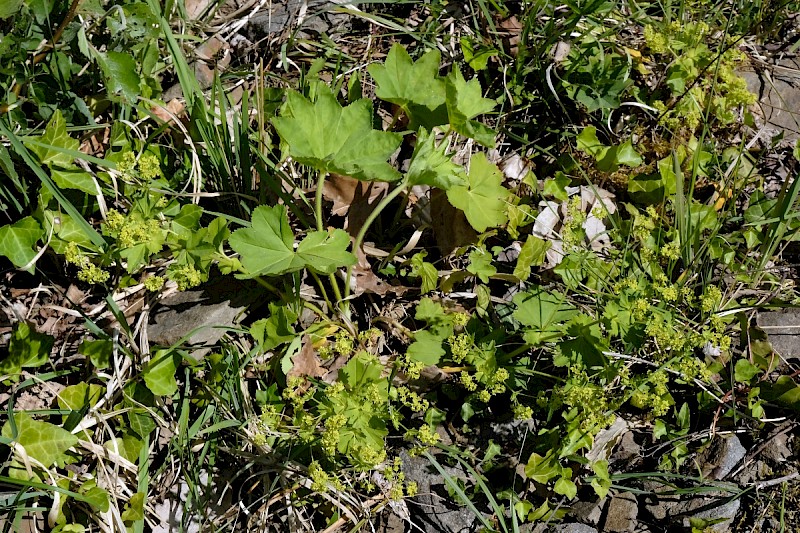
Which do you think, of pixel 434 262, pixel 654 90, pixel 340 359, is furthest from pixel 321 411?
pixel 654 90

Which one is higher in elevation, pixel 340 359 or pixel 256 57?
pixel 256 57

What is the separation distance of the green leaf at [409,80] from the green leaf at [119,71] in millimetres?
962

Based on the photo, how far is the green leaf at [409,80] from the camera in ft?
8.83

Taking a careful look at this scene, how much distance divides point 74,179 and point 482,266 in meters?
1.70

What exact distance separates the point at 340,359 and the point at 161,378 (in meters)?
0.74

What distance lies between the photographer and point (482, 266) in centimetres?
290

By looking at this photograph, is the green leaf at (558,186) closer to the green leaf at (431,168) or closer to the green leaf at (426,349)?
the green leaf at (431,168)

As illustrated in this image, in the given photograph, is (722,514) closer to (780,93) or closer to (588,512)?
(588,512)

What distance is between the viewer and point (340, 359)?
296 centimetres

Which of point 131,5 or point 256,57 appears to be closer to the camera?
point 131,5

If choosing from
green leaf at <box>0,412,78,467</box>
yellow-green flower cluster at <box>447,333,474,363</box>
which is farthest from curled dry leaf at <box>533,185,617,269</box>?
green leaf at <box>0,412,78,467</box>

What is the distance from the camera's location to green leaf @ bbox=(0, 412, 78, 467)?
2.46m

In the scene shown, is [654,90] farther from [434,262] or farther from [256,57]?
[256,57]

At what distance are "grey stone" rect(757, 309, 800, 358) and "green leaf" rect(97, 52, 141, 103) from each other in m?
2.90
